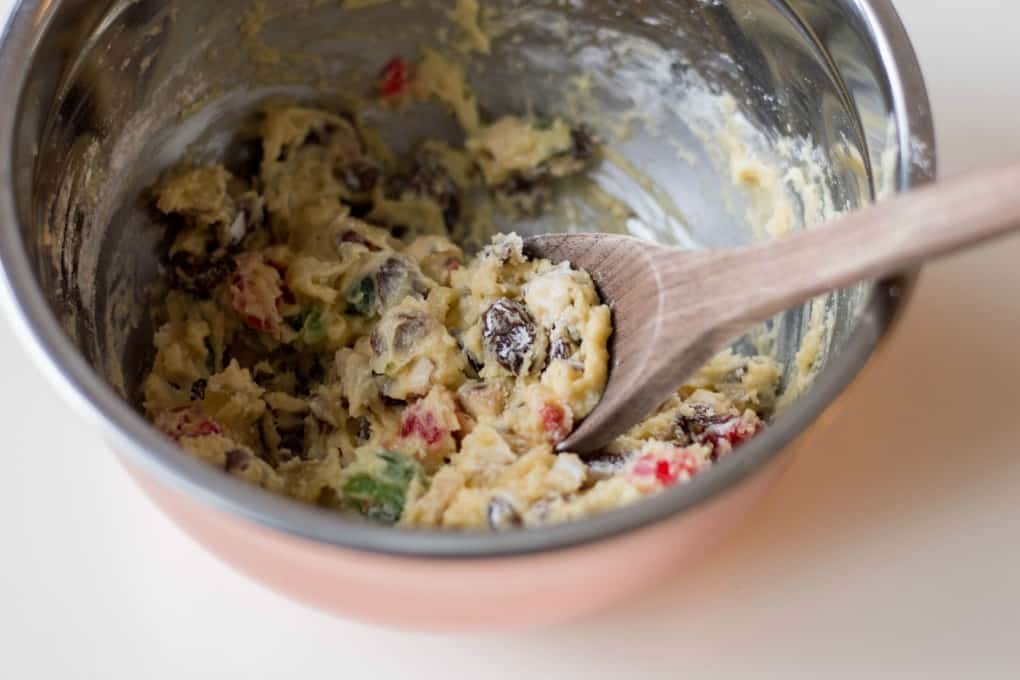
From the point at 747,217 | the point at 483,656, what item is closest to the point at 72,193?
the point at 483,656

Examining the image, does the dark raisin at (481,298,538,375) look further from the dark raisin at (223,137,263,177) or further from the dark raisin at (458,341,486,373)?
the dark raisin at (223,137,263,177)

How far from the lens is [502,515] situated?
1364mm

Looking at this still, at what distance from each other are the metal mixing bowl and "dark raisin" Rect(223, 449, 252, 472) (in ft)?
0.63

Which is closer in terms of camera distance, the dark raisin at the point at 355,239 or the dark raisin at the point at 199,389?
the dark raisin at the point at 199,389

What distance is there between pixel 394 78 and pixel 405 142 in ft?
0.38

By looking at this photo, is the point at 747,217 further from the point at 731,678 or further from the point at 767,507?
the point at 731,678

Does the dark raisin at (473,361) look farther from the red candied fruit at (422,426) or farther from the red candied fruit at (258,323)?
the red candied fruit at (258,323)

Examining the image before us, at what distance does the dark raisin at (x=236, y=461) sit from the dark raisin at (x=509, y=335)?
0.39m

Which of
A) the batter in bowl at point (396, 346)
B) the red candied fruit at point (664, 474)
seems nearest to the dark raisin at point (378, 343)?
the batter in bowl at point (396, 346)

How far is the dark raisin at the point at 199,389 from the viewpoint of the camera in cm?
165

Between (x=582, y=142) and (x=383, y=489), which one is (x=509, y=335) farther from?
(x=582, y=142)

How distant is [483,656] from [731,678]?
339mm

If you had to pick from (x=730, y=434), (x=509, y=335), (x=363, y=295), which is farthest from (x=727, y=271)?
(x=363, y=295)

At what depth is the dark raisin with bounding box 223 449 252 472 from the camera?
147 centimetres
